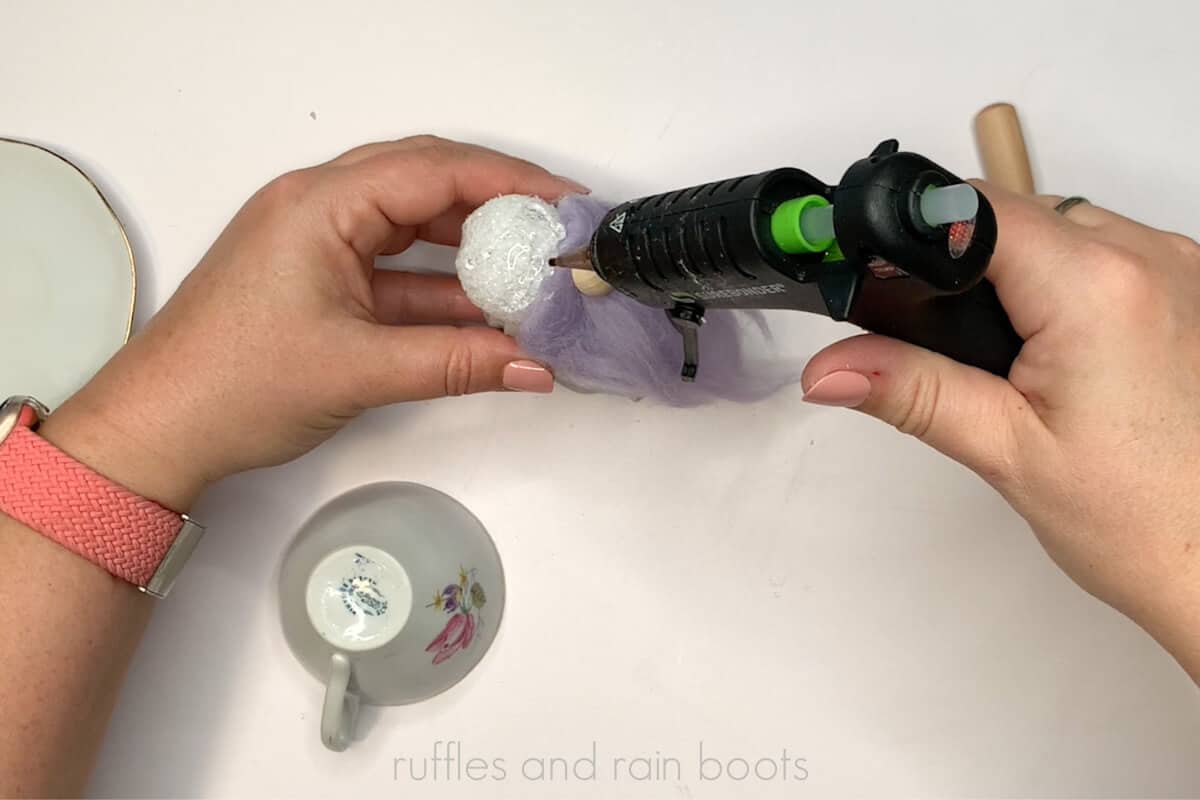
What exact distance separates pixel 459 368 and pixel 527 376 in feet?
0.16

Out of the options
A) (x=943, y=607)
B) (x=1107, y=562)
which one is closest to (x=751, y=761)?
(x=943, y=607)

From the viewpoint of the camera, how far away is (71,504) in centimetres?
60

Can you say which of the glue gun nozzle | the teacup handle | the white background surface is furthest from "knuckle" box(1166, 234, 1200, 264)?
the teacup handle

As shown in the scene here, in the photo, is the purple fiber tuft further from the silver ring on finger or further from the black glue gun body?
the silver ring on finger

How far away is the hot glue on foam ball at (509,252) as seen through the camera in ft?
1.96

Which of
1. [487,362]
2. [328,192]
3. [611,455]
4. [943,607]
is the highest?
[328,192]

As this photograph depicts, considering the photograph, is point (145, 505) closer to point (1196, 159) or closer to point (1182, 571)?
point (1182, 571)

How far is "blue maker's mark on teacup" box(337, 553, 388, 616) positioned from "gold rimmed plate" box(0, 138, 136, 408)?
28 centimetres

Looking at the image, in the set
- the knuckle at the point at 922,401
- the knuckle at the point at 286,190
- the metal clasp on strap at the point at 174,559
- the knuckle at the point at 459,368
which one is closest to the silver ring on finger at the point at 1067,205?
the knuckle at the point at 922,401

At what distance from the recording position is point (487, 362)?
62 centimetres

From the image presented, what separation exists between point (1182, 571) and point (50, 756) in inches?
28.8

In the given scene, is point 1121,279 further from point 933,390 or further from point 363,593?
point 363,593

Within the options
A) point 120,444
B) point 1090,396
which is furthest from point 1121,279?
point 120,444

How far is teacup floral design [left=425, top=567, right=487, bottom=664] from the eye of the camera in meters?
0.66
